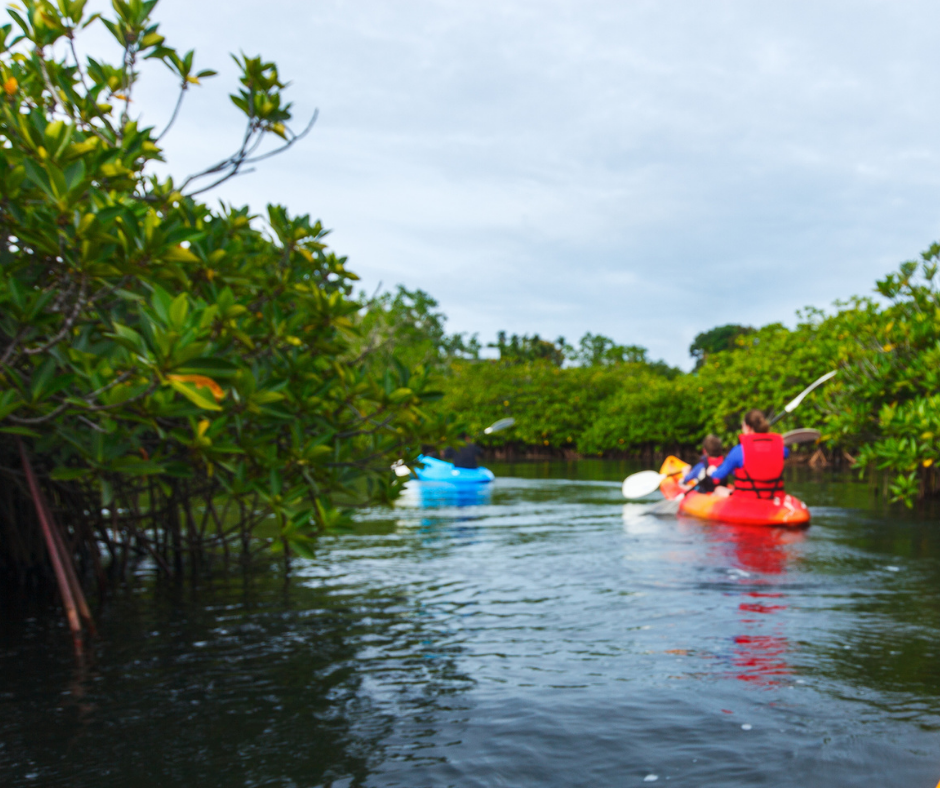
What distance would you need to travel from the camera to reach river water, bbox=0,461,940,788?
11.4ft

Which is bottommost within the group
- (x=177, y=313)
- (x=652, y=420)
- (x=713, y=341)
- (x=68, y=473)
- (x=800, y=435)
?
(x=68, y=473)

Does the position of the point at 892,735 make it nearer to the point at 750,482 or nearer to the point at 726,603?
the point at 726,603

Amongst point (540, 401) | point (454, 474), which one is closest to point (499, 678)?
point (454, 474)

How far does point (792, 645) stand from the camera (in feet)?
17.1

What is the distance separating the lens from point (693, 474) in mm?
14141

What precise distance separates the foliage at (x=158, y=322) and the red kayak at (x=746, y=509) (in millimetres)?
6733

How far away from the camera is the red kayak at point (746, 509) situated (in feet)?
35.4

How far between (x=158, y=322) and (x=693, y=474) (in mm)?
12263

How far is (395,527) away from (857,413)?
25.4 ft

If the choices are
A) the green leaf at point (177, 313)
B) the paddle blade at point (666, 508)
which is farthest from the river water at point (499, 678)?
the paddle blade at point (666, 508)

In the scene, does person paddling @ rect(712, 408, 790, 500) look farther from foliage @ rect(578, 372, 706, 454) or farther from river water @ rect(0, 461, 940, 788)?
foliage @ rect(578, 372, 706, 454)

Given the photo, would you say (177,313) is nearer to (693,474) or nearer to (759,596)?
(759,596)

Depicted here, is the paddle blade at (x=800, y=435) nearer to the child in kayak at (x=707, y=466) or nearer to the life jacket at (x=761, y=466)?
the child in kayak at (x=707, y=466)

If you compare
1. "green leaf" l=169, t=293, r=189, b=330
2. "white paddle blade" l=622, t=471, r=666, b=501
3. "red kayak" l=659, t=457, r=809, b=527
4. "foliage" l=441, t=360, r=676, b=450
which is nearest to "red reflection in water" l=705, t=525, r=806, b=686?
"red kayak" l=659, t=457, r=809, b=527
